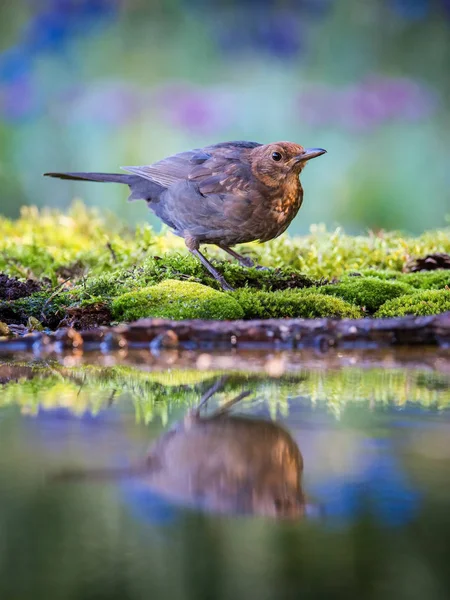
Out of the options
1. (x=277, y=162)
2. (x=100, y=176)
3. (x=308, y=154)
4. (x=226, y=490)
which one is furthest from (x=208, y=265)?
(x=226, y=490)

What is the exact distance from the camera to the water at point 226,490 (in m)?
1.15

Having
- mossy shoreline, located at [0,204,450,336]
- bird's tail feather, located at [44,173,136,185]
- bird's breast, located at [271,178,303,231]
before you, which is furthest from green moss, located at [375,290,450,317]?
bird's tail feather, located at [44,173,136,185]

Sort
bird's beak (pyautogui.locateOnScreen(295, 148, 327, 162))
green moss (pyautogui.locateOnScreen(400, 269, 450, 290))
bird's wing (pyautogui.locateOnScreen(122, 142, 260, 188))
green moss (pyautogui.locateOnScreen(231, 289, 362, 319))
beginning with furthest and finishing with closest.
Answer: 1. green moss (pyautogui.locateOnScreen(400, 269, 450, 290))
2. bird's wing (pyautogui.locateOnScreen(122, 142, 260, 188))
3. bird's beak (pyautogui.locateOnScreen(295, 148, 327, 162))
4. green moss (pyautogui.locateOnScreen(231, 289, 362, 319))

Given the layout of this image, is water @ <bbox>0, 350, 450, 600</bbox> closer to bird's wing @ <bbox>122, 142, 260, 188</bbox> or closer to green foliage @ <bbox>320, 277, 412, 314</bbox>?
green foliage @ <bbox>320, 277, 412, 314</bbox>

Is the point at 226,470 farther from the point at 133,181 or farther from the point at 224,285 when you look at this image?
the point at 133,181

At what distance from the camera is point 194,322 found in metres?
3.23

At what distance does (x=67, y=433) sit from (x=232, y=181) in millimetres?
2649

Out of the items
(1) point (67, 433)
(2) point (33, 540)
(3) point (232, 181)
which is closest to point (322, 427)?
(1) point (67, 433)

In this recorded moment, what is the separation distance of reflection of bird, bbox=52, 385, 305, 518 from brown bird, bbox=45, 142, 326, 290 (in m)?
2.49

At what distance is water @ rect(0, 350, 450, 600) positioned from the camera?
3.78 feet

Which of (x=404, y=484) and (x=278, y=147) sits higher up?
(x=278, y=147)

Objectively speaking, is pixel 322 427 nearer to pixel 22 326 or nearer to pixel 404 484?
pixel 404 484

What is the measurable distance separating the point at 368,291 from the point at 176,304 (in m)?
1.12

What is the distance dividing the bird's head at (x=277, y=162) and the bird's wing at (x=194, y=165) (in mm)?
187
